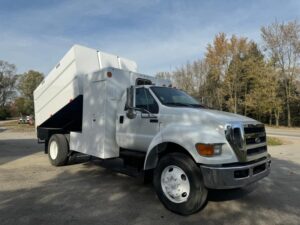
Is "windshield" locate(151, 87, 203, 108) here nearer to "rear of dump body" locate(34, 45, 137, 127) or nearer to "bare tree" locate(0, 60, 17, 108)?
"rear of dump body" locate(34, 45, 137, 127)

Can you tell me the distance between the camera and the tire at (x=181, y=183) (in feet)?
15.6

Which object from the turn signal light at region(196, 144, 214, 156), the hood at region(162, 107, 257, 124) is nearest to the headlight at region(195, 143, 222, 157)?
the turn signal light at region(196, 144, 214, 156)

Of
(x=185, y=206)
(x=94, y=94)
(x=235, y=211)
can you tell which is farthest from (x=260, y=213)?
(x=94, y=94)

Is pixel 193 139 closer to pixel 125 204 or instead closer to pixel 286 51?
pixel 125 204

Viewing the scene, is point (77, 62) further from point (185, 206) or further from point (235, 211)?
point (235, 211)

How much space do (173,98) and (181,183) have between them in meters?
1.94

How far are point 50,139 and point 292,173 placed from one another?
7220 millimetres

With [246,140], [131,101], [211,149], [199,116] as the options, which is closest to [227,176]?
[211,149]

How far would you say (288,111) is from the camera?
36500mm

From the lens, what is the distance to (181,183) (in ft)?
16.4

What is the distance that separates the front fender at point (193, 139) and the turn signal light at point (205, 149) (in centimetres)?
6

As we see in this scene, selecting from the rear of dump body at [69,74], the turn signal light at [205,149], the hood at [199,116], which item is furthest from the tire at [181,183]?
the rear of dump body at [69,74]

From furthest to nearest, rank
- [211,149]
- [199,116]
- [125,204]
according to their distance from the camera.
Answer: [125,204]
[199,116]
[211,149]

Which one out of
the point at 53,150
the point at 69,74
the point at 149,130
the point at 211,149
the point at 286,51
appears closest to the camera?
the point at 211,149
